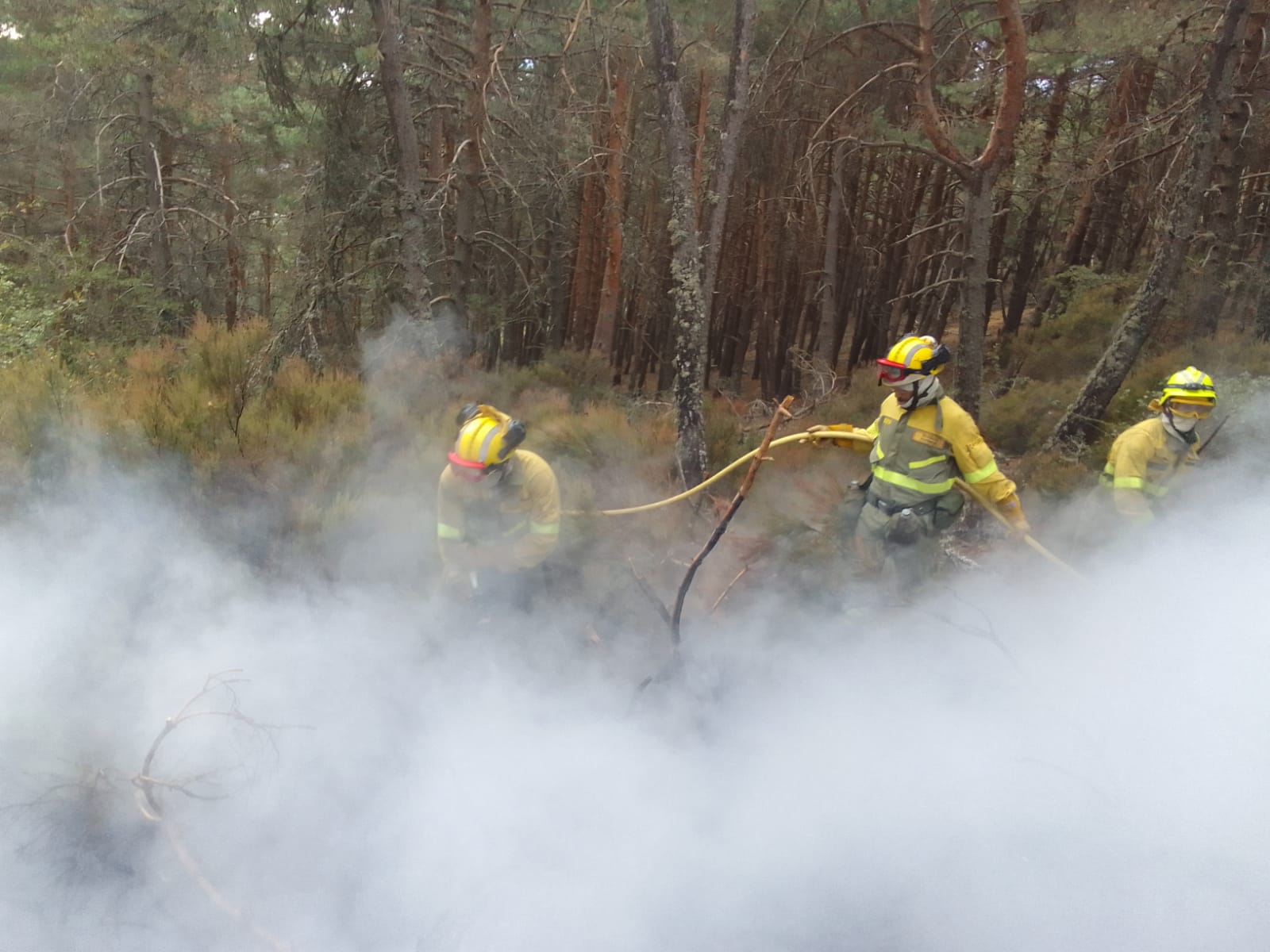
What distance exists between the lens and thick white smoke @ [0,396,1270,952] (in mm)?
2357

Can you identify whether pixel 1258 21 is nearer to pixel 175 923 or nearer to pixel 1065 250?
pixel 1065 250

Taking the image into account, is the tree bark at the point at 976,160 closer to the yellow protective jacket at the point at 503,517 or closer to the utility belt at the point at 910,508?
the utility belt at the point at 910,508

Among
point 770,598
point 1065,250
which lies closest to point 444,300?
point 770,598

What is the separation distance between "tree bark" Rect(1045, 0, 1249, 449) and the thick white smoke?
2.44 meters

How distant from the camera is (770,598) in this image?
4.52m

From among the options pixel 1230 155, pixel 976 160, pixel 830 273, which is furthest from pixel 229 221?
pixel 1230 155

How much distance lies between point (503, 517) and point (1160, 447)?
11.0 feet

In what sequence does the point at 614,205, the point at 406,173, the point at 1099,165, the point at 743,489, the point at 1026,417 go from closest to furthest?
the point at 743,489 < the point at 406,173 < the point at 1099,165 < the point at 1026,417 < the point at 614,205

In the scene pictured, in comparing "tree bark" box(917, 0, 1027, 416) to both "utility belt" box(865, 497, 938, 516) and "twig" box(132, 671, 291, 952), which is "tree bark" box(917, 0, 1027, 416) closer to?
"utility belt" box(865, 497, 938, 516)

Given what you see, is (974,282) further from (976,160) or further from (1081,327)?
(1081,327)

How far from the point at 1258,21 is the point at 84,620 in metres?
10.7

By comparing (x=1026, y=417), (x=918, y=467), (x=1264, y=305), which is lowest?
(x=1026, y=417)

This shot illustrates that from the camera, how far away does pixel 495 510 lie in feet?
12.5

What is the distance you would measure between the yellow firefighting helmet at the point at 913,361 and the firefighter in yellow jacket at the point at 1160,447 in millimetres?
1093
